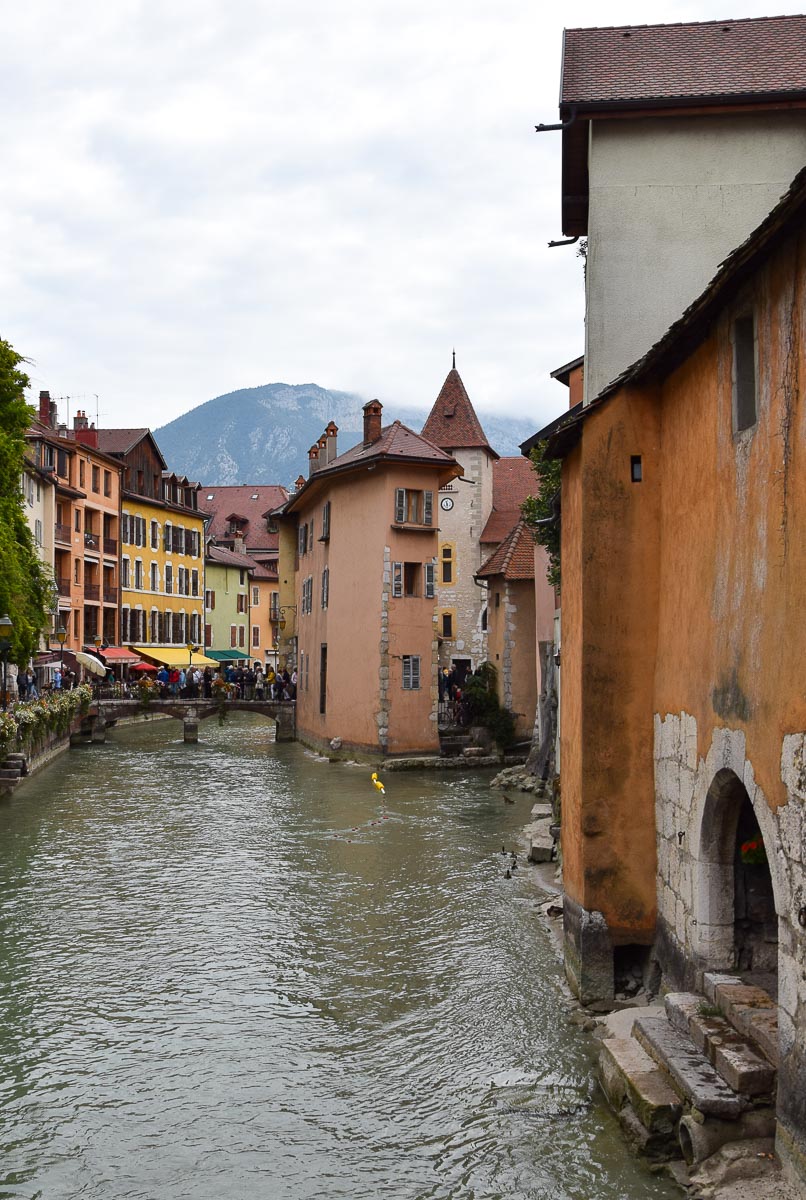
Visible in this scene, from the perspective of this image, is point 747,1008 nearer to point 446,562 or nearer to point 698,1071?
point 698,1071

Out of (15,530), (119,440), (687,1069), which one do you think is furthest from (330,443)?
(687,1069)

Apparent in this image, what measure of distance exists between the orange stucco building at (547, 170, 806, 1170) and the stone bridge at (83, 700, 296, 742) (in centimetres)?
3221

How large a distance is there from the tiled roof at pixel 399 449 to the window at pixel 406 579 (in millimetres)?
3122

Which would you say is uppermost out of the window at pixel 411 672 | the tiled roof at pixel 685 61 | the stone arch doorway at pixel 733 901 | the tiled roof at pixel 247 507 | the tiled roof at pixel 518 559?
the tiled roof at pixel 247 507

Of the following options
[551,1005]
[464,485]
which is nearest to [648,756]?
→ [551,1005]

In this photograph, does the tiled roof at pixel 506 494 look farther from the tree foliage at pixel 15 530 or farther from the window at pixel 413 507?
the tree foliage at pixel 15 530

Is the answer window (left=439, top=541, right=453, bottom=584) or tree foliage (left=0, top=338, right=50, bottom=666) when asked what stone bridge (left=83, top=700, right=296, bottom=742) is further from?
tree foliage (left=0, top=338, right=50, bottom=666)

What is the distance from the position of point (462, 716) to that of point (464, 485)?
55.1ft

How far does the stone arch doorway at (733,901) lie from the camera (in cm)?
896

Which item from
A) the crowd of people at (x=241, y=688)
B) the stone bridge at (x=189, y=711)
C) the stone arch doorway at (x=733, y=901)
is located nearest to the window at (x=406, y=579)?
the stone bridge at (x=189, y=711)

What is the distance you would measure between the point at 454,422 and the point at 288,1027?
42.8 meters

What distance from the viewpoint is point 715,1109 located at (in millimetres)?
7262

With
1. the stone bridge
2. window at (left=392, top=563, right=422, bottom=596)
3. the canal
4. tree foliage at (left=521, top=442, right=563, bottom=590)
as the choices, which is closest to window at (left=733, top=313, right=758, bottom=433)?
the canal

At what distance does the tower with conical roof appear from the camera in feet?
167
